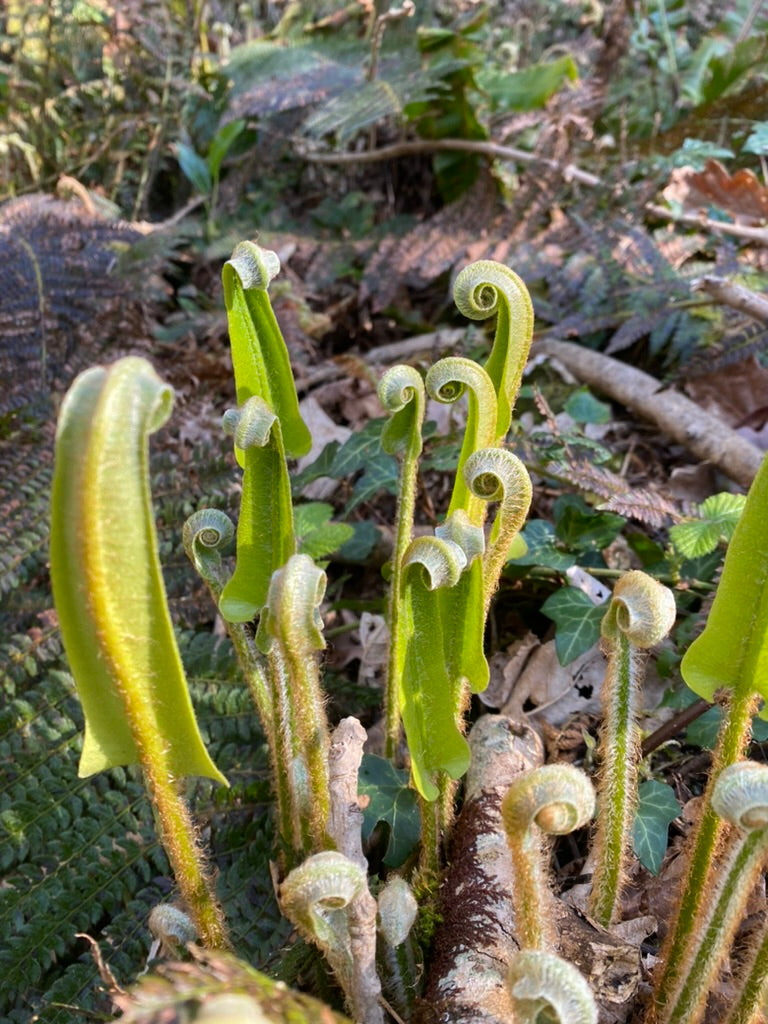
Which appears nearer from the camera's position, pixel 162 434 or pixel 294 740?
pixel 294 740

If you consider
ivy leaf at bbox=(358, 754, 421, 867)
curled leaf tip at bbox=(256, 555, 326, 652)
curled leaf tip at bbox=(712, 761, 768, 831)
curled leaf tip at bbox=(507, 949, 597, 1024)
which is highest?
curled leaf tip at bbox=(256, 555, 326, 652)

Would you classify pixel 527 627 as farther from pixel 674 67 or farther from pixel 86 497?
pixel 674 67

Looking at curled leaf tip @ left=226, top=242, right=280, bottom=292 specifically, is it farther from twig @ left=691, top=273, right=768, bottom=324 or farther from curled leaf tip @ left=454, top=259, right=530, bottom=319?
twig @ left=691, top=273, right=768, bottom=324

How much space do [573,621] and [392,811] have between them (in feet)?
1.44

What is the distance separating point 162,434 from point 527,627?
989 mm

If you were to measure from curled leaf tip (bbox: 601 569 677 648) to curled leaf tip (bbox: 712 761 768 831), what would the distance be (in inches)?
6.7

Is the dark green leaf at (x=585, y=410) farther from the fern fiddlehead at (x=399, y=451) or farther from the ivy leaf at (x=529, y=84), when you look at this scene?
the ivy leaf at (x=529, y=84)

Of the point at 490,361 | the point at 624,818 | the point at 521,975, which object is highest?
the point at 490,361

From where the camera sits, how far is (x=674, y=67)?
368cm

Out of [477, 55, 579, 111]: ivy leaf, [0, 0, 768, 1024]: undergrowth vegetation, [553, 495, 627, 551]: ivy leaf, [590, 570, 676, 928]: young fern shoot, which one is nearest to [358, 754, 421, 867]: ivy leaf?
[0, 0, 768, 1024]: undergrowth vegetation

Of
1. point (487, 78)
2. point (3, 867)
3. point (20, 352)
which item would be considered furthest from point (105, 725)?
point (487, 78)

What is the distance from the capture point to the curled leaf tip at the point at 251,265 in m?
0.93

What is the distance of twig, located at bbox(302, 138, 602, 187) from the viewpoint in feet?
9.10

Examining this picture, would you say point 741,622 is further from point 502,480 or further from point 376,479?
point 376,479
